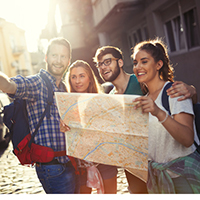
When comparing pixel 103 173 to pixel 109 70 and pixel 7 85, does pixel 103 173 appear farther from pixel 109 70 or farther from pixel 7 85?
pixel 7 85

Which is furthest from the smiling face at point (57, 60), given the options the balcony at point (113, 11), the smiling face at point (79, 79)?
the balcony at point (113, 11)

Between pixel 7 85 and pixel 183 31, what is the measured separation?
24.0 feet

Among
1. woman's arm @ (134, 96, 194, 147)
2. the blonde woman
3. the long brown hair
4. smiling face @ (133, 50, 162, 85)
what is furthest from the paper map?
the blonde woman

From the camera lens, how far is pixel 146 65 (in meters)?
1.84

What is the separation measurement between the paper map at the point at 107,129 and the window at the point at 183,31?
22.3ft

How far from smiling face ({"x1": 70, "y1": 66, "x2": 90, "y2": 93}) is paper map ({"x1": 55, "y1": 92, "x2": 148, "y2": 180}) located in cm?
88

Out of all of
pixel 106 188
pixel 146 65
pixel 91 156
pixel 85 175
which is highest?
pixel 146 65

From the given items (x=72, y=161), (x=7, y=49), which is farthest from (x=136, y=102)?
(x=7, y=49)

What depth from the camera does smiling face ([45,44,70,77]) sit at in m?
2.28

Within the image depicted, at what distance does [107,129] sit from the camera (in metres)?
1.63

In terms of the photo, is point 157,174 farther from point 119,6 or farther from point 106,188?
point 119,6

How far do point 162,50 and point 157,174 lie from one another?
37.3 inches

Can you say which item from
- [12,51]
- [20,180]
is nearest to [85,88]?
[20,180]

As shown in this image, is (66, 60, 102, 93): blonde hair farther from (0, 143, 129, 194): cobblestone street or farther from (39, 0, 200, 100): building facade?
(39, 0, 200, 100): building facade
